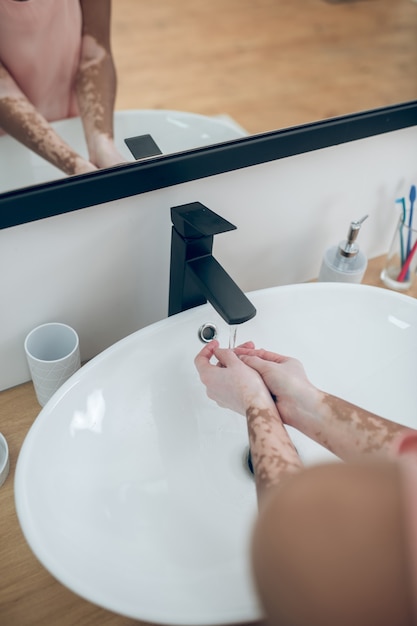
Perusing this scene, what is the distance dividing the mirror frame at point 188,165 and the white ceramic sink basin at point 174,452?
0.19 metres

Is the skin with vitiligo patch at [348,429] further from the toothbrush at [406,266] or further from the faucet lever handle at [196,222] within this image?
the toothbrush at [406,266]

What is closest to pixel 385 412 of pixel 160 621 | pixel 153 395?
pixel 153 395

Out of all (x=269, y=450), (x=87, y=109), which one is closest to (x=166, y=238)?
(x=87, y=109)

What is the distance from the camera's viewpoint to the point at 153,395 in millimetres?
783

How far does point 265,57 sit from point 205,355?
0.44m

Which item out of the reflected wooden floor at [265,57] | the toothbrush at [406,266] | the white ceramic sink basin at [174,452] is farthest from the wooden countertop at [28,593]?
the toothbrush at [406,266]

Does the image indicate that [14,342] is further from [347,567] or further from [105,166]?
[347,567]

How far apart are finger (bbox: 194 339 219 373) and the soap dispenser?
0.28m

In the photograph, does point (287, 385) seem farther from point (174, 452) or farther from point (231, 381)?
point (174, 452)

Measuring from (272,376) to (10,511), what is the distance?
1.18 feet

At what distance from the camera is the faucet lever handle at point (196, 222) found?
73cm

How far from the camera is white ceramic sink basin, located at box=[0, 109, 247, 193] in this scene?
0.69 meters

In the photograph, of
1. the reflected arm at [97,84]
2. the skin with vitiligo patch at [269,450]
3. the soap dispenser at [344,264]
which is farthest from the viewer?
the soap dispenser at [344,264]

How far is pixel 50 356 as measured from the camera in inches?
32.5
